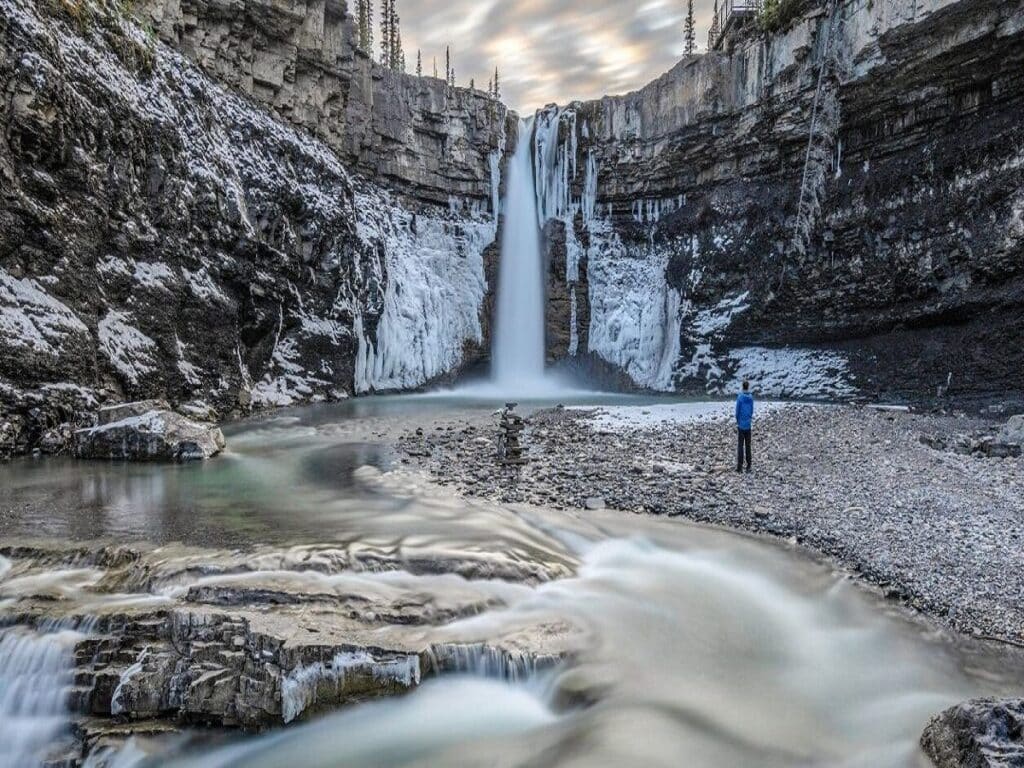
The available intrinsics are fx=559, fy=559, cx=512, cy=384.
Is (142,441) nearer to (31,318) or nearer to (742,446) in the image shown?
(31,318)

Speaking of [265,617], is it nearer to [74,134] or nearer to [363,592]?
[363,592]

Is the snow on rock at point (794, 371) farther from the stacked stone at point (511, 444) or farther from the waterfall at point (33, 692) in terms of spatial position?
the waterfall at point (33, 692)

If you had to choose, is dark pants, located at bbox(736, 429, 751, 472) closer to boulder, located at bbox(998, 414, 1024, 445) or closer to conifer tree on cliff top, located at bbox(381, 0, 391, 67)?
boulder, located at bbox(998, 414, 1024, 445)

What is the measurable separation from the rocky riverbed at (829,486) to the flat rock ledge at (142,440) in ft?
11.5

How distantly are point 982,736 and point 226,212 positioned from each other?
17320mm

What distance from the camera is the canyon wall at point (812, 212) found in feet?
52.6

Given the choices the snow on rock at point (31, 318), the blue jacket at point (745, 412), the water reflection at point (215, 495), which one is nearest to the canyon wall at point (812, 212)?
the blue jacket at point (745, 412)

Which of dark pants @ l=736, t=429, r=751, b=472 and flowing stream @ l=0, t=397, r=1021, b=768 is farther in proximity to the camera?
dark pants @ l=736, t=429, r=751, b=472

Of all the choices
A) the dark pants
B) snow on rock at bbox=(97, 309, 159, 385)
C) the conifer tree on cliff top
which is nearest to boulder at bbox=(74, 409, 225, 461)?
snow on rock at bbox=(97, 309, 159, 385)

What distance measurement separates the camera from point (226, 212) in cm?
1527

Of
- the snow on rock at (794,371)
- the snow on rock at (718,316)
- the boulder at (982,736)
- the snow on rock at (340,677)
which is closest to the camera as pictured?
the boulder at (982,736)

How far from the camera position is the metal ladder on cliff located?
18.4 metres

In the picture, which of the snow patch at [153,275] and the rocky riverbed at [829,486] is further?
the snow patch at [153,275]

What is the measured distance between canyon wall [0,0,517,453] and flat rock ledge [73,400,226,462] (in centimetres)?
80
